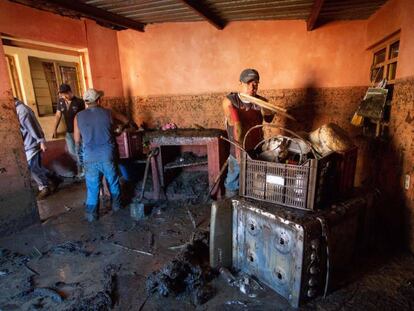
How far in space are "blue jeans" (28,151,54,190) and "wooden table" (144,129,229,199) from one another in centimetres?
213

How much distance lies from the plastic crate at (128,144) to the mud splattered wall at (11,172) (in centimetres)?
127

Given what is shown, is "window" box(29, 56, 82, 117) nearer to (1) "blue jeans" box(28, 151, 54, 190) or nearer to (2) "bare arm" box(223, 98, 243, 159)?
(1) "blue jeans" box(28, 151, 54, 190)

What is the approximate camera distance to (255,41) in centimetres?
449

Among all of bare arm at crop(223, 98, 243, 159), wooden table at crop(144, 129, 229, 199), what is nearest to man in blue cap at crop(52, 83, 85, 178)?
wooden table at crop(144, 129, 229, 199)

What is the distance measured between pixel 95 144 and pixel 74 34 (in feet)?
6.88

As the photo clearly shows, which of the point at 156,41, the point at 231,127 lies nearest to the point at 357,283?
the point at 231,127

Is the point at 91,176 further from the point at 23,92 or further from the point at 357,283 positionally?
the point at 23,92

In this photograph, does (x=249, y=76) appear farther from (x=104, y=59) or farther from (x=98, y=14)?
(x=104, y=59)

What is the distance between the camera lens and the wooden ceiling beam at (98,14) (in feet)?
11.6

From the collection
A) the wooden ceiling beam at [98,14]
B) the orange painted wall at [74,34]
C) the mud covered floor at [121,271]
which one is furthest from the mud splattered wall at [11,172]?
the wooden ceiling beam at [98,14]

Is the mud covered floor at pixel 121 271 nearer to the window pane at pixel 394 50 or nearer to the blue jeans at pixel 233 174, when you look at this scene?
the blue jeans at pixel 233 174

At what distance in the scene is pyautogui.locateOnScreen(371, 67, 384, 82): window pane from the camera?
12.4 ft

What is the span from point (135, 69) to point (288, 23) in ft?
9.72

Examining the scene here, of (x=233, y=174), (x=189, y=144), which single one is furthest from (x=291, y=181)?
(x=189, y=144)
